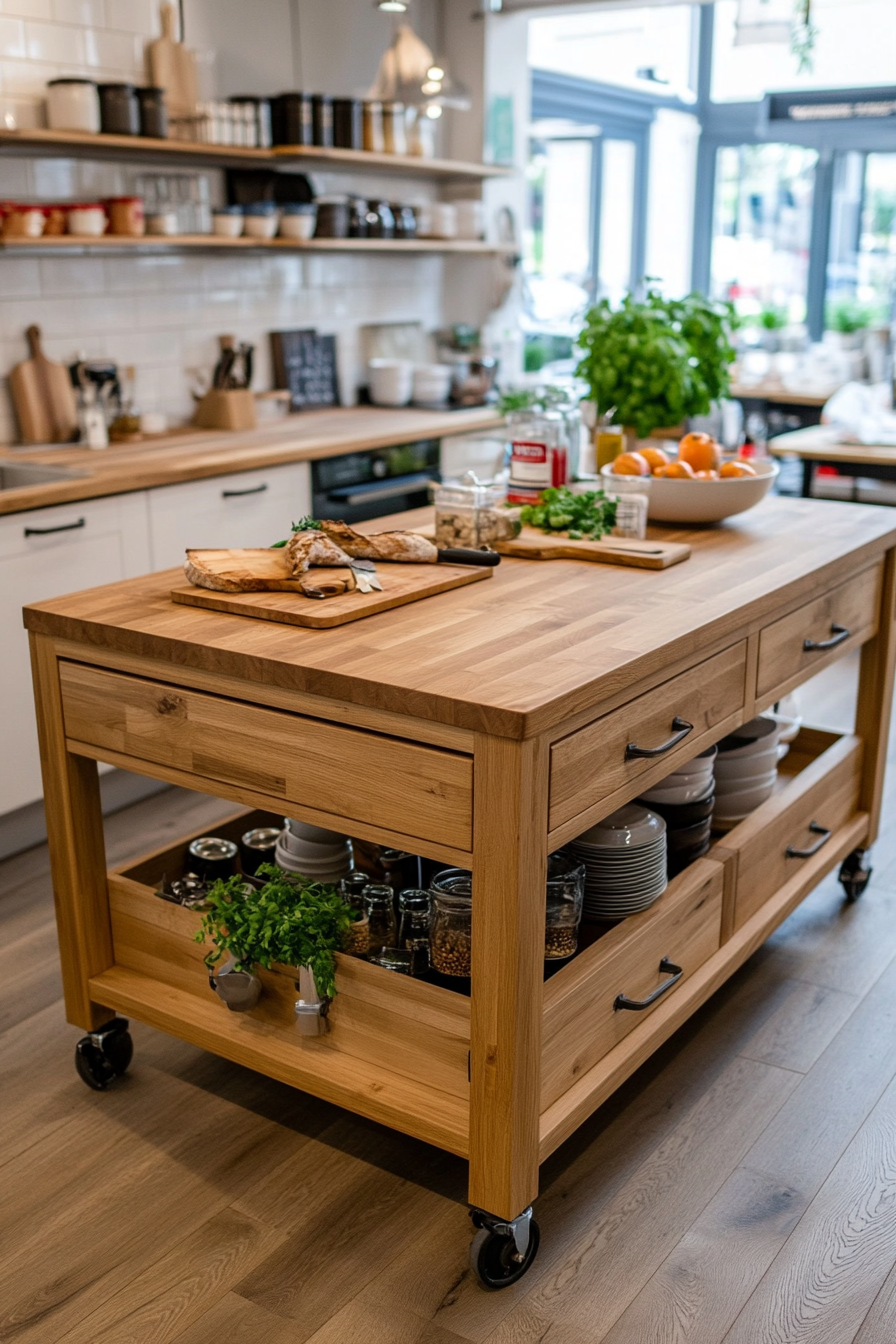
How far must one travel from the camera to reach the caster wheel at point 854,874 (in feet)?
10.7

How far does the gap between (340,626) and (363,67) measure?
380 centimetres

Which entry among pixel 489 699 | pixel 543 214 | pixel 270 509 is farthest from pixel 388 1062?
pixel 543 214

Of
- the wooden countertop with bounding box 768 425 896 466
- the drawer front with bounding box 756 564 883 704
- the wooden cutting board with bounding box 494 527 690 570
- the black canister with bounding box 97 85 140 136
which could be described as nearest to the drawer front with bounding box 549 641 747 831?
the drawer front with bounding box 756 564 883 704

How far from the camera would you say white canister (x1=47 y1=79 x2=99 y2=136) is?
148 inches

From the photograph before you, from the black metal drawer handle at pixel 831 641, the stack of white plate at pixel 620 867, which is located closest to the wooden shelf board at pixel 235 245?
the black metal drawer handle at pixel 831 641

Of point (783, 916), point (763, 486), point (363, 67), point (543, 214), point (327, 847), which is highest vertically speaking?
point (363, 67)

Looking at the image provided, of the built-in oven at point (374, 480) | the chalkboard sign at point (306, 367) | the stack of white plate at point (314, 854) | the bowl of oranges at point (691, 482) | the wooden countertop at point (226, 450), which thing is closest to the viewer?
the stack of white plate at point (314, 854)

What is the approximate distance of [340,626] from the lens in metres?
2.05

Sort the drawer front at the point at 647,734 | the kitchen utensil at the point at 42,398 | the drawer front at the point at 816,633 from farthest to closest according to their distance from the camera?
the kitchen utensil at the point at 42,398 → the drawer front at the point at 816,633 → the drawer front at the point at 647,734

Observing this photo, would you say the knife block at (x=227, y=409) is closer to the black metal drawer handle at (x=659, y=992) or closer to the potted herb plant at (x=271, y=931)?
the potted herb plant at (x=271, y=931)

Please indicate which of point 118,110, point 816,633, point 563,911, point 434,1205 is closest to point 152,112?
point 118,110

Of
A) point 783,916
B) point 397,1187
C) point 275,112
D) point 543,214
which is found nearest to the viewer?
point 397,1187

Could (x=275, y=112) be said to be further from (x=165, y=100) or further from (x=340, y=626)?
(x=340, y=626)

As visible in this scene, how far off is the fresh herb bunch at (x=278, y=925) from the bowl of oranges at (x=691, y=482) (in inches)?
43.6
